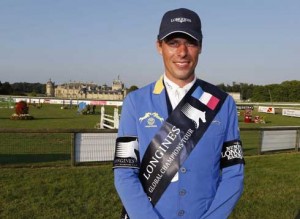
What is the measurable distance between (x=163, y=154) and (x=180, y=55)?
60 cm

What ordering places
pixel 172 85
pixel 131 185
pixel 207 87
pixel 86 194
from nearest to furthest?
pixel 131 185
pixel 172 85
pixel 207 87
pixel 86 194

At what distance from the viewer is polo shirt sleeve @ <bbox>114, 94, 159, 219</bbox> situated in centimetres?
216

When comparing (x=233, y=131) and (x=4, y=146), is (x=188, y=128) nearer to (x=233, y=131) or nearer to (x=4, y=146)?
(x=233, y=131)

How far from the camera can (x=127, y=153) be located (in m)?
2.29

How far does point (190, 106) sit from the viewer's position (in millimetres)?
2400

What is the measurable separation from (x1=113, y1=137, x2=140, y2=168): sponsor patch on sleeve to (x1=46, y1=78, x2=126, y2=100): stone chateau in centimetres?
16103

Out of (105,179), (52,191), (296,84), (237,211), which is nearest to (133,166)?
(237,211)

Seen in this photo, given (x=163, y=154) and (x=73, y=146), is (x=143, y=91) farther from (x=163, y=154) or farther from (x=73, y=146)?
(x=73, y=146)

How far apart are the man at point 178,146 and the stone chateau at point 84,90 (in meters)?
161

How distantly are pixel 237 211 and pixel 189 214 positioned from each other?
5178 millimetres

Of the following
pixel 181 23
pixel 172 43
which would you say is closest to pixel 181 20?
pixel 181 23

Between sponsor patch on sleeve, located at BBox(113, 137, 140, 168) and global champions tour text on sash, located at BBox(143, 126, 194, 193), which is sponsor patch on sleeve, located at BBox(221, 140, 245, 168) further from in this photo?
sponsor patch on sleeve, located at BBox(113, 137, 140, 168)

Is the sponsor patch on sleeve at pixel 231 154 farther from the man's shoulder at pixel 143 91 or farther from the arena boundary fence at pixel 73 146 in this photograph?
the arena boundary fence at pixel 73 146

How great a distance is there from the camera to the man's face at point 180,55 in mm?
2332
